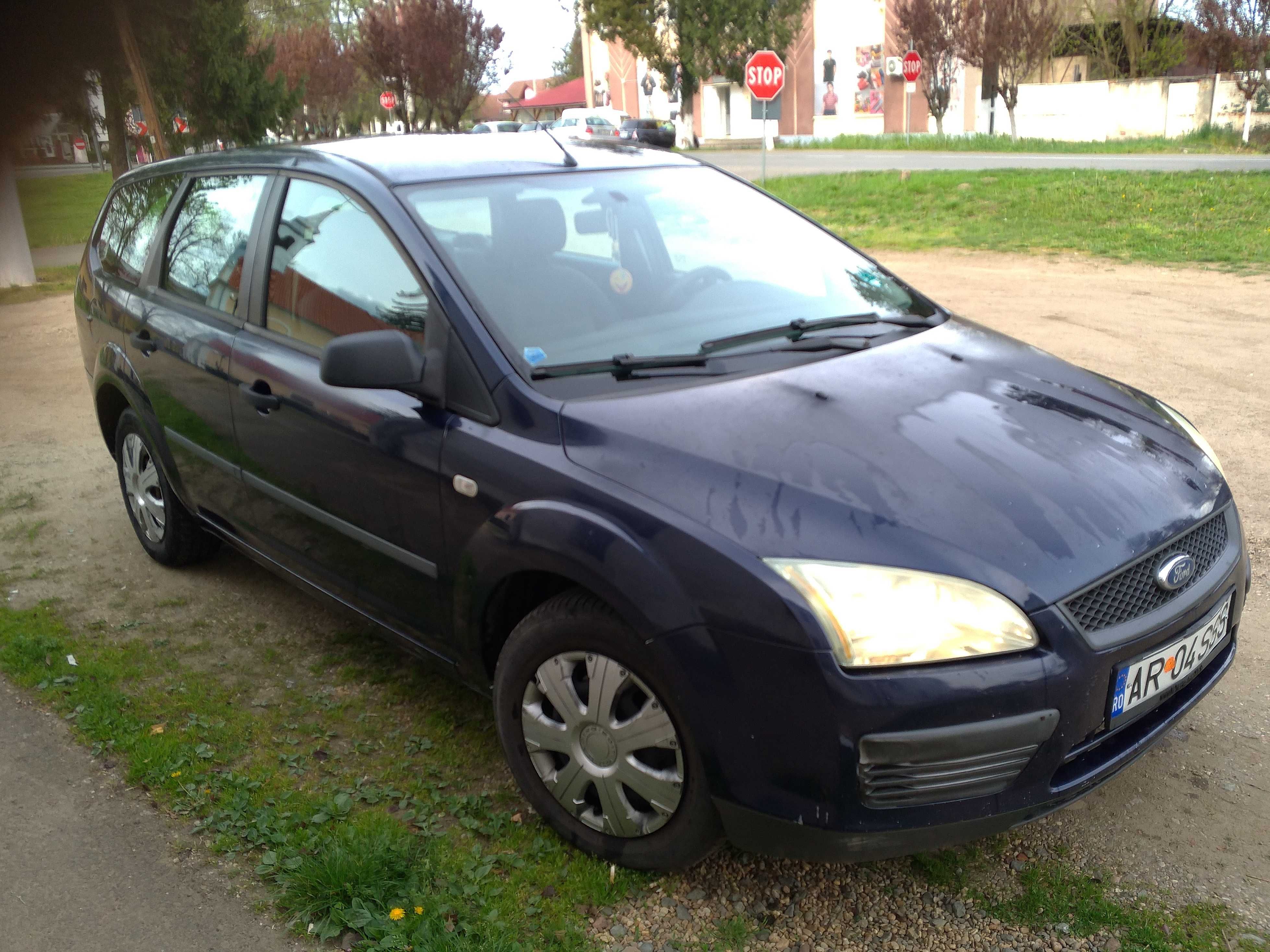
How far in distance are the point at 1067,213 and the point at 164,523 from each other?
12.7 metres

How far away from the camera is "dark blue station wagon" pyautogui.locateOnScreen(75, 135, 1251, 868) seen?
2195 mm

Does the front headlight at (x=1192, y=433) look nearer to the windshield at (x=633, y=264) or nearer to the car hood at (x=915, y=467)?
the car hood at (x=915, y=467)

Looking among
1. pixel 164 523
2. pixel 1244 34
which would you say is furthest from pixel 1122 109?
pixel 164 523

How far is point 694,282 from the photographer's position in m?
3.30

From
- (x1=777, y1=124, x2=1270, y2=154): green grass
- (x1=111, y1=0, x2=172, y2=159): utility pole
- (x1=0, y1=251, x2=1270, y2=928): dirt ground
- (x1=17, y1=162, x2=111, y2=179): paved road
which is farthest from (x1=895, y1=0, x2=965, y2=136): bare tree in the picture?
(x1=17, y1=162, x2=111, y2=179): paved road

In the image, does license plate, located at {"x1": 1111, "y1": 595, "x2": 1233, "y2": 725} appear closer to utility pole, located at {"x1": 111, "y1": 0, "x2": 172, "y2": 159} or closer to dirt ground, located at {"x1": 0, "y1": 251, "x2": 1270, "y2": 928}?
dirt ground, located at {"x1": 0, "y1": 251, "x2": 1270, "y2": 928}

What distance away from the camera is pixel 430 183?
10.5 feet

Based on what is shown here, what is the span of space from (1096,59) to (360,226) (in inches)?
1621

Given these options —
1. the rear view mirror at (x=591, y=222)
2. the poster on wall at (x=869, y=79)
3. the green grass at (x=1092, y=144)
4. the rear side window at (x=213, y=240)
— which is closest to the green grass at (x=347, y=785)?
the rear side window at (x=213, y=240)

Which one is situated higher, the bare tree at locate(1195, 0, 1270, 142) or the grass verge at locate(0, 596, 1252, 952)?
the bare tree at locate(1195, 0, 1270, 142)

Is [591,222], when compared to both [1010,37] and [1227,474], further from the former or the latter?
[1010,37]

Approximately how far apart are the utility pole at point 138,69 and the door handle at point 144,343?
2.15 m

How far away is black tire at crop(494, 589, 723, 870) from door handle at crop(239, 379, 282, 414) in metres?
1.18

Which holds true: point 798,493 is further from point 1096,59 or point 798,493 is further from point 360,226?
point 1096,59
